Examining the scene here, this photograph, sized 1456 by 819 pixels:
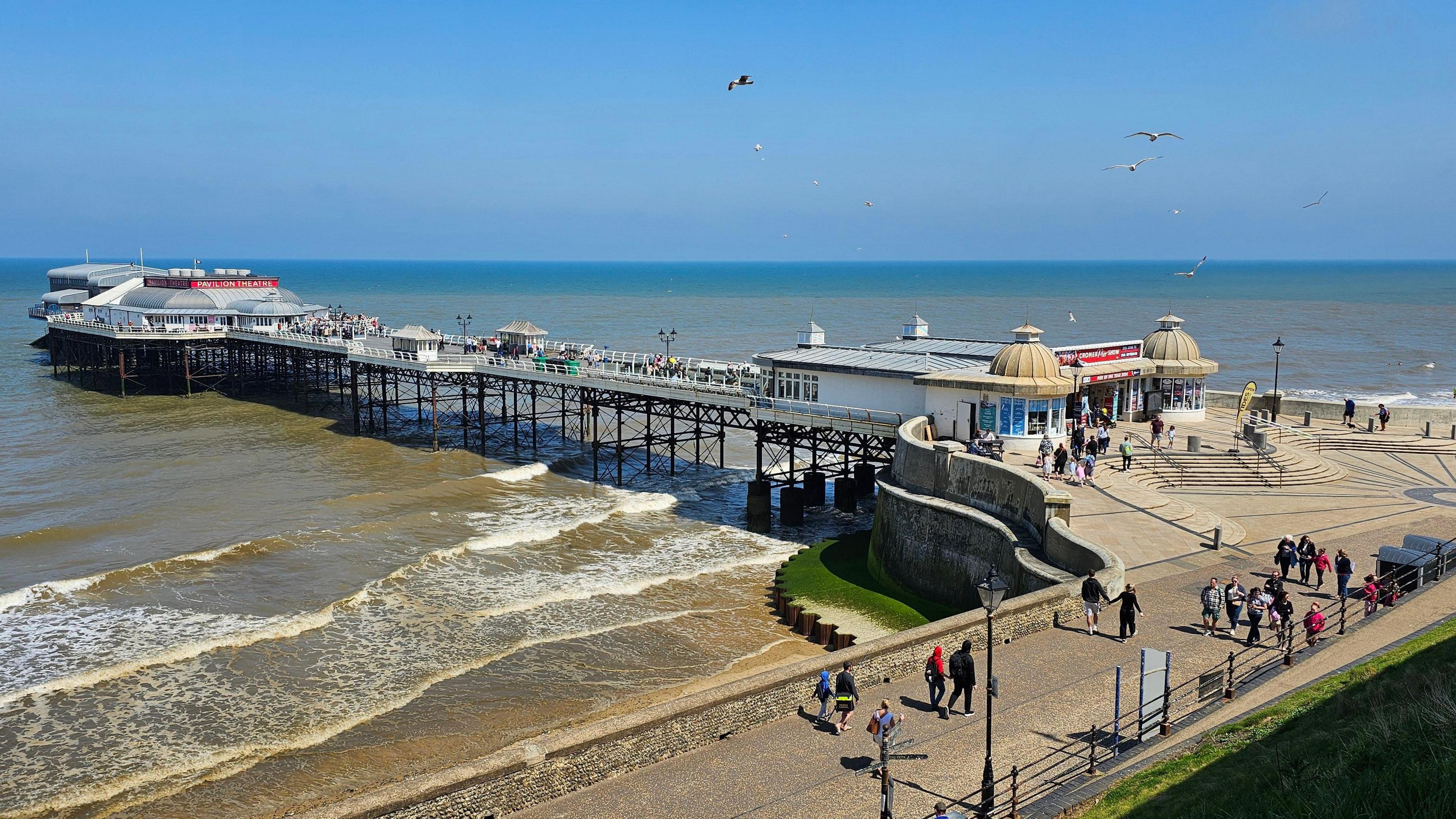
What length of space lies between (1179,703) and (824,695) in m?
4.82

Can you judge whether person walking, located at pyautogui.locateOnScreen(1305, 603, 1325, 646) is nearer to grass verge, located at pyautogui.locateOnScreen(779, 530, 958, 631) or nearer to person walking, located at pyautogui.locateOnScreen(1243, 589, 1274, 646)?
person walking, located at pyautogui.locateOnScreen(1243, 589, 1274, 646)

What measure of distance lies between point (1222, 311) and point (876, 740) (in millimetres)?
145668

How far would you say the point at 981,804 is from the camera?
12.0 metres

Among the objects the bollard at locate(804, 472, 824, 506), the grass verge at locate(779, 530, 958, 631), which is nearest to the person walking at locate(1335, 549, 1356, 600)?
the grass verge at locate(779, 530, 958, 631)

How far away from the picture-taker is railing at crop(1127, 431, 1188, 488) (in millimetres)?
28766

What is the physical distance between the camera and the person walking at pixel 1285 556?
65.9 ft

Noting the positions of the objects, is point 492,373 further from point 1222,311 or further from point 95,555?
point 1222,311

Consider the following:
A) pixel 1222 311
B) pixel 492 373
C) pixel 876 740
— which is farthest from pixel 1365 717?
pixel 1222 311

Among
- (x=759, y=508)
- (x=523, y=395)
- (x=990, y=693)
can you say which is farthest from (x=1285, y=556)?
(x=523, y=395)

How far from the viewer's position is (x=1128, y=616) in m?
17.0

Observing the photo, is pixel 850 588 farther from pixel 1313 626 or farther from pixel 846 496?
pixel 846 496

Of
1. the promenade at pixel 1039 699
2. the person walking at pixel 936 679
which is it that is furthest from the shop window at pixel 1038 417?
the person walking at pixel 936 679

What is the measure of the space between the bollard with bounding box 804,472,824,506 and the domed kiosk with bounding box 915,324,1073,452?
8150mm

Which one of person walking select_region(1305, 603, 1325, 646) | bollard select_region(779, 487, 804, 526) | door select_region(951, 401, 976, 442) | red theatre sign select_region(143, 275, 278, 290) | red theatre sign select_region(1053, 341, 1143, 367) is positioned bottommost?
bollard select_region(779, 487, 804, 526)
